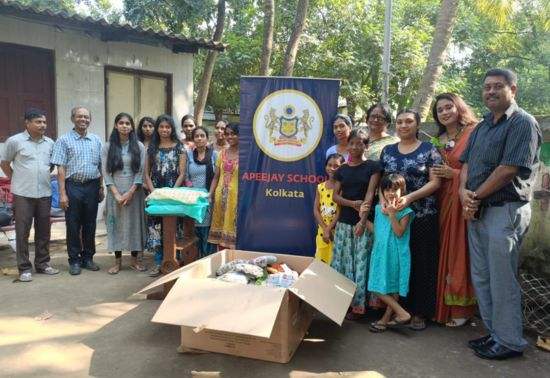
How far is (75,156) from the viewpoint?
4.34m

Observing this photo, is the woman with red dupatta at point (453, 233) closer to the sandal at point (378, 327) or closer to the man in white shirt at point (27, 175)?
the sandal at point (378, 327)

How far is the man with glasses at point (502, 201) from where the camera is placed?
8.57ft

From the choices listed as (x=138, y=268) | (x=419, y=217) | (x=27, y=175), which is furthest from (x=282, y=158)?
(x=27, y=175)

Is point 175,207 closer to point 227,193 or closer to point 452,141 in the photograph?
point 227,193

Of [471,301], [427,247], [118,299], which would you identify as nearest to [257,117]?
[427,247]

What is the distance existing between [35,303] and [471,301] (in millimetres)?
3468

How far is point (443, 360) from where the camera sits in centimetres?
271

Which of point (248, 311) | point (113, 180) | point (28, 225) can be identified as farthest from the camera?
point (113, 180)

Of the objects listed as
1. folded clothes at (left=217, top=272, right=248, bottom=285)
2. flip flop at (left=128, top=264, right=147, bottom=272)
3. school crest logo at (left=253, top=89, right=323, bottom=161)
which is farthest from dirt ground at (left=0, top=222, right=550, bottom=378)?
school crest logo at (left=253, top=89, right=323, bottom=161)

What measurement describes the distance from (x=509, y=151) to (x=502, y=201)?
1.03 ft

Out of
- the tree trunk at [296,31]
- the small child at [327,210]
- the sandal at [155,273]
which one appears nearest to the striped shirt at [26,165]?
the sandal at [155,273]

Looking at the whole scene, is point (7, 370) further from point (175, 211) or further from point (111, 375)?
point (175, 211)

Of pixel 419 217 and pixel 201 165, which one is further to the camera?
pixel 201 165

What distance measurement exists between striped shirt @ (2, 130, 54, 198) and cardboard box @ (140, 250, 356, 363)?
2253mm
